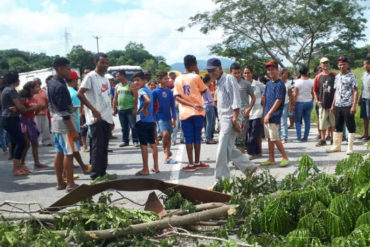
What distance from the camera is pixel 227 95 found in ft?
19.4

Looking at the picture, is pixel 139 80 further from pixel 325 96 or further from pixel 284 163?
pixel 325 96

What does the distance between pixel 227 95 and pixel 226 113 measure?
→ 267mm

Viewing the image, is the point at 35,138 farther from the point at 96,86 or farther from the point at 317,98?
the point at 317,98

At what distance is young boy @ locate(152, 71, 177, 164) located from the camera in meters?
8.71

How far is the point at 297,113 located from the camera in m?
11.0

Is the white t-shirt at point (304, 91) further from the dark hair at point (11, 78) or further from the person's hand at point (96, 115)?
the dark hair at point (11, 78)

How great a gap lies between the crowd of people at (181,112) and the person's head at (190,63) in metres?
0.02

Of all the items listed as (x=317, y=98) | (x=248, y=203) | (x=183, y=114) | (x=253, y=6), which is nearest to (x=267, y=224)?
(x=248, y=203)

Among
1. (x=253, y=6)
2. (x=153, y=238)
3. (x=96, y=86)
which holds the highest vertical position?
(x=253, y=6)

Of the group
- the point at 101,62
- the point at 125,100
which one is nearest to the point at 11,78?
the point at 101,62

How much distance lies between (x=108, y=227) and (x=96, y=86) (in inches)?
138

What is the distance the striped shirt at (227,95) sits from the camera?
5.82 metres

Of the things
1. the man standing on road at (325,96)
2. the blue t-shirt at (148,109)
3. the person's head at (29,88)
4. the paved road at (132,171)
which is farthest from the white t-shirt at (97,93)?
the man standing on road at (325,96)

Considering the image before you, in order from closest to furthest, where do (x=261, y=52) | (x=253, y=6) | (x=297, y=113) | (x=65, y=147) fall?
(x=65, y=147), (x=297, y=113), (x=253, y=6), (x=261, y=52)
